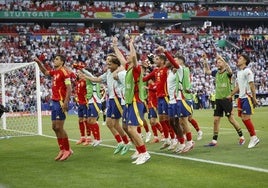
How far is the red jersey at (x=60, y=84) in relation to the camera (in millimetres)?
11763

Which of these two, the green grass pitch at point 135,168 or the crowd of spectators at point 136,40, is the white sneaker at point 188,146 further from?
the crowd of spectators at point 136,40

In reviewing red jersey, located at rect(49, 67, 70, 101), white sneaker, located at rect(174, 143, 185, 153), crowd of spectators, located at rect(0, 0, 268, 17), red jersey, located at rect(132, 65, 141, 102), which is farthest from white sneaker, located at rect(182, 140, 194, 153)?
crowd of spectators, located at rect(0, 0, 268, 17)

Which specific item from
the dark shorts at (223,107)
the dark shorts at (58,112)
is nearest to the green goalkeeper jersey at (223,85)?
the dark shorts at (223,107)

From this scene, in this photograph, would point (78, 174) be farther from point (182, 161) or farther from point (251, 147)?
point (251, 147)

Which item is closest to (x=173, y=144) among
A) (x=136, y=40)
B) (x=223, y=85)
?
(x=223, y=85)

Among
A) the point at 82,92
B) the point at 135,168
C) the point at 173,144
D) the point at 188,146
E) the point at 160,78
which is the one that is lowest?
the point at 173,144

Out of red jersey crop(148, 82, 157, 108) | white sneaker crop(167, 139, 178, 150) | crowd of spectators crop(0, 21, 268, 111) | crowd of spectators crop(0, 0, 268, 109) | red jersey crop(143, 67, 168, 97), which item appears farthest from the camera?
Answer: crowd of spectators crop(0, 0, 268, 109)

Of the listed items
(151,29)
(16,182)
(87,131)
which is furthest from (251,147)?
(151,29)

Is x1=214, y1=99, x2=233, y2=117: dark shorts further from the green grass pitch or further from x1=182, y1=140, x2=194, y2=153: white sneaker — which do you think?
x1=182, y1=140, x2=194, y2=153: white sneaker

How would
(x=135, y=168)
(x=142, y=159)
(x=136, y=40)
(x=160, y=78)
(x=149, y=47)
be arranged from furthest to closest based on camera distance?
(x=136, y=40)
(x=149, y=47)
(x=160, y=78)
(x=142, y=159)
(x=135, y=168)

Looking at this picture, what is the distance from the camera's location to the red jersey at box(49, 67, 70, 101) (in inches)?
463

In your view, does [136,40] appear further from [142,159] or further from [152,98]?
[142,159]

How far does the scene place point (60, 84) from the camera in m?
11.8

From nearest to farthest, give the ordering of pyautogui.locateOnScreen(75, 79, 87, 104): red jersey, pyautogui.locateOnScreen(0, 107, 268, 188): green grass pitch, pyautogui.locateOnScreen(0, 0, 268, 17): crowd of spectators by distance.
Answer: pyautogui.locateOnScreen(0, 107, 268, 188): green grass pitch, pyautogui.locateOnScreen(75, 79, 87, 104): red jersey, pyautogui.locateOnScreen(0, 0, 268, 17): crowd of spectators
